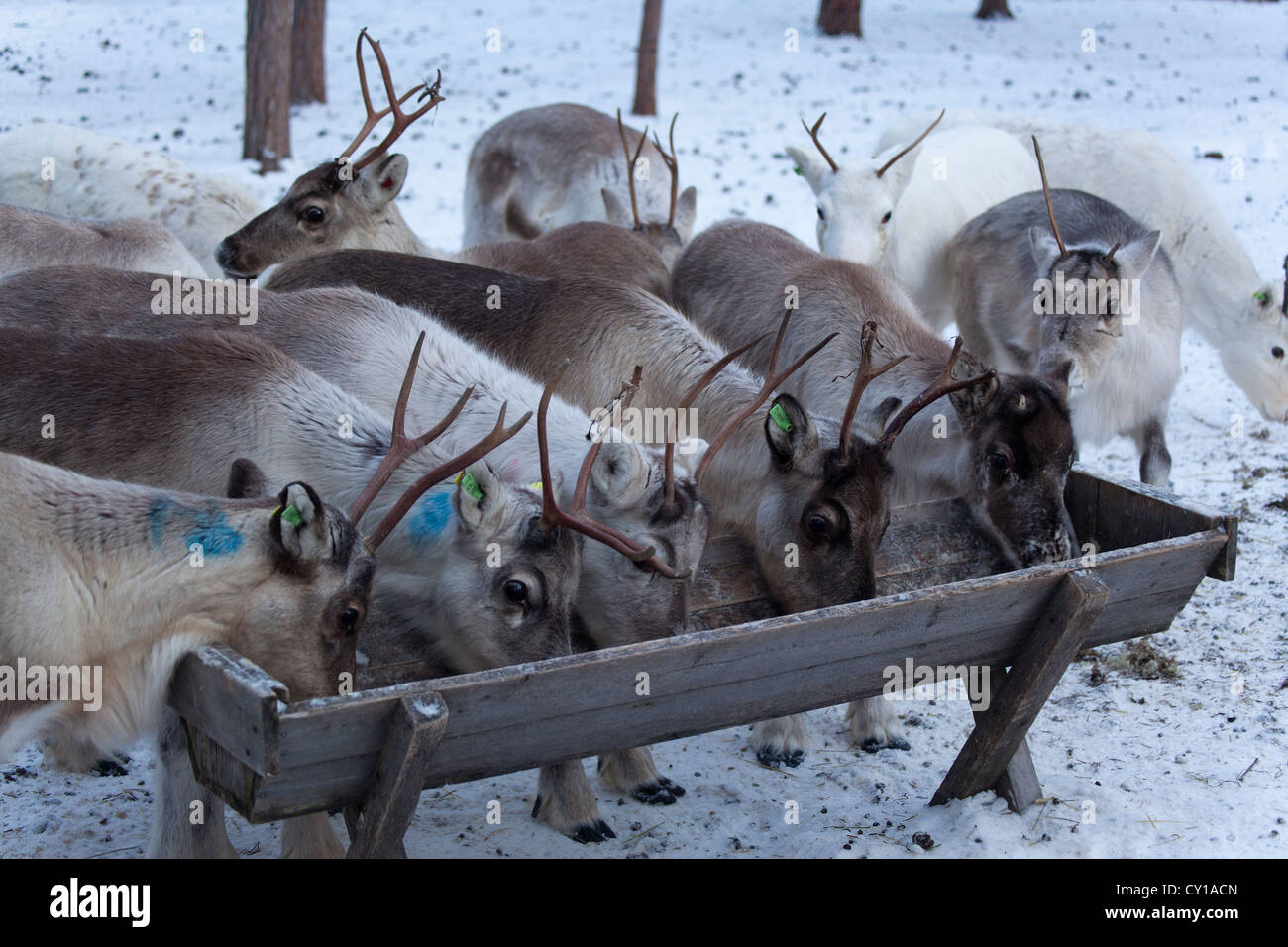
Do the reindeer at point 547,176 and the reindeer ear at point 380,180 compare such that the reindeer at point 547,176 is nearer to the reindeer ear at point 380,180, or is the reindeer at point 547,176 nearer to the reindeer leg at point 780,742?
the reindeer ear at point 380,180

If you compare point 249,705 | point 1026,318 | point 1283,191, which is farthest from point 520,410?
point 1283,191

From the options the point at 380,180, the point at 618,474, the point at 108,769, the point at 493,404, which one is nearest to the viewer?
the point at 618,474

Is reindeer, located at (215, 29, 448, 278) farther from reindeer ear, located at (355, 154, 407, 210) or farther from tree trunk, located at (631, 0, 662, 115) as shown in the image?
tree trunk, located at (631, 0, 662, 115)

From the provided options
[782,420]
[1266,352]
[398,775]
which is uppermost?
[782,420]

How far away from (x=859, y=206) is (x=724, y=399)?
2.95 m

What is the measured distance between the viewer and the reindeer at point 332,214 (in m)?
6.74

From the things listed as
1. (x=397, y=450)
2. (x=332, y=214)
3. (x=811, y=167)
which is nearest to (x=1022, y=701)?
(x=397, y=450)

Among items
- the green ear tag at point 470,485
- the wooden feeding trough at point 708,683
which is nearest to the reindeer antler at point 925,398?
the wooden feeding trough at point 708,683

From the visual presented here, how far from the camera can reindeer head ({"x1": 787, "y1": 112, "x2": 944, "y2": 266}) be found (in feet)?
25.0

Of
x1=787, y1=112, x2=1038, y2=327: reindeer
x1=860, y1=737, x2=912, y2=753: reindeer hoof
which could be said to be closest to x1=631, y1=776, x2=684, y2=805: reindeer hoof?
x1=860, y1=737, x2=912, y2=753: reindeer hoof

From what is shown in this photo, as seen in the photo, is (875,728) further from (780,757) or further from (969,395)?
(969,395)

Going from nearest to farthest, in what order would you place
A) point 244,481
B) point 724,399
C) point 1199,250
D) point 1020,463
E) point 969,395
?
point 244,481 < point 1020,463 < point 969,395 < point 724,399 < point 1199,250

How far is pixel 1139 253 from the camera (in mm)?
6477
